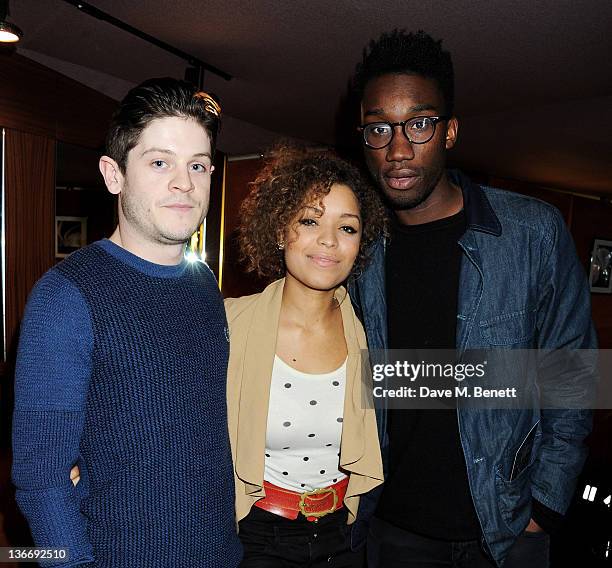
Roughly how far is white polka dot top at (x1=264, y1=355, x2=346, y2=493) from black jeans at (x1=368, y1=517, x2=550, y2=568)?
281 millimetres

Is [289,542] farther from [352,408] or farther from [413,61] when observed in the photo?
[413,61]

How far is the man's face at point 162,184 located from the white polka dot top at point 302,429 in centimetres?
61

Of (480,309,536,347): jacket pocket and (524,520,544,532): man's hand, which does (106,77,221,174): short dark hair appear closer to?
(480,309,536,347): jacket pocket

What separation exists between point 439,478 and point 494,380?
0.34 m

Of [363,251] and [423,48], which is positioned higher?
[423,48]

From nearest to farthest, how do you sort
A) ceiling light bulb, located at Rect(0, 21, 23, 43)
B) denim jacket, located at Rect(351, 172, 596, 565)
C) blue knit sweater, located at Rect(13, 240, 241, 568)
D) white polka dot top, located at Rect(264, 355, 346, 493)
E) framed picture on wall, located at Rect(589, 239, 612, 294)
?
1. blue knit sweater, located at Rect(13, 240, 241, 568)
2. denim jacket, located at Rect(351, 172, 596, 565)
3. white polka dot top, located at Rect(264, 355, 346, 493)
4. ceiling light bulb, located at Rect(0, 21, 23, 43)
5. framed picture on wall, located at Rect(589, 239, 612, 294)

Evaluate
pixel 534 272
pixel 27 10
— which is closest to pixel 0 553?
pixel 534 272

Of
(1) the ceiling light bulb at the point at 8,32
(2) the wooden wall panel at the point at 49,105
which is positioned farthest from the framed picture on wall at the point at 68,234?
(1) the ceiling light bulb at the point at 8,32

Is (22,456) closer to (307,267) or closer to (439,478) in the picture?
(307,267)

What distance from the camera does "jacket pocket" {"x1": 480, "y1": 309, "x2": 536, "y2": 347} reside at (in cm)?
151

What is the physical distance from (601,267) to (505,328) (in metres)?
5.67

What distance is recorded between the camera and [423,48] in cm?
154

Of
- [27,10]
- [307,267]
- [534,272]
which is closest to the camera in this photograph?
[534,272]

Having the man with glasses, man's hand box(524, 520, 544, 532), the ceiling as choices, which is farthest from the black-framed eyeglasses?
the ceiling
